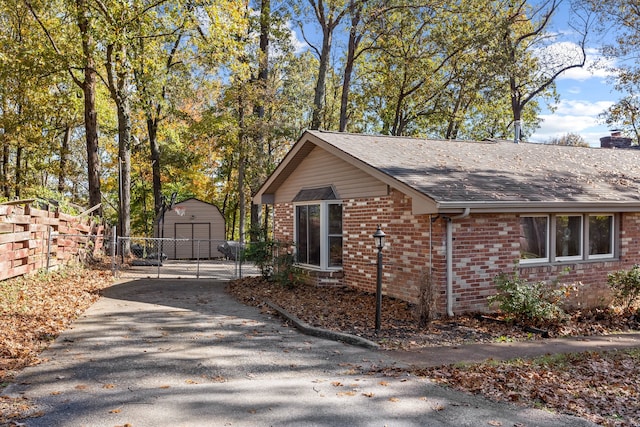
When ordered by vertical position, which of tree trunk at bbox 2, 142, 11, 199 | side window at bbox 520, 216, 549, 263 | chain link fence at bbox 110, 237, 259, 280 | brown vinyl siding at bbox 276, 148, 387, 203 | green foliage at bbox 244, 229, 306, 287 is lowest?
chain link fence at bbox 110, 237, 259, 280

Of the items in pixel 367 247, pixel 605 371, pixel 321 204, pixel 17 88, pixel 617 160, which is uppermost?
pixel 17 88

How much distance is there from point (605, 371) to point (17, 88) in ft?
87.6

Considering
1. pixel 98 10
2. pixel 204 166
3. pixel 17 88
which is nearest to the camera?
pixel 98 10

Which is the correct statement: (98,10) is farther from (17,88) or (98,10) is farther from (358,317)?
(358,317)

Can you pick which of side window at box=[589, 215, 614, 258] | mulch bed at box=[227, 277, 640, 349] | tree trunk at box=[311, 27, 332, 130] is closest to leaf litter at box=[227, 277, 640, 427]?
mulch bed at box=[227, 277, 640, 349]

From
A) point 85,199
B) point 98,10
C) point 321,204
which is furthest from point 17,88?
point 321,204

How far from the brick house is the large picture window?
27mm

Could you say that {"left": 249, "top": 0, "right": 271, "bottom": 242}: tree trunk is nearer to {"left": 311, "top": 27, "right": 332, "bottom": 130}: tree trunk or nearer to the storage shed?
{"left": 311, "top": 27, "right": 332, "bottom": 130}: tree trunk

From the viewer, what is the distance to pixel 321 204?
487 inches

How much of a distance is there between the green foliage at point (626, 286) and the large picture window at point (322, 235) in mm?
5848

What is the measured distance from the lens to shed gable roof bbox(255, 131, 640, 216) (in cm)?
927

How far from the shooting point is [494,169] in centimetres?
1142

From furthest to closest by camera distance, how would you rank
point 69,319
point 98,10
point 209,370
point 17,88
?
1. point 17,88
2. point 98,10
3. point 69,319
4. point 209,370

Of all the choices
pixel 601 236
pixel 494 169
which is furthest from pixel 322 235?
pixel 601 236
